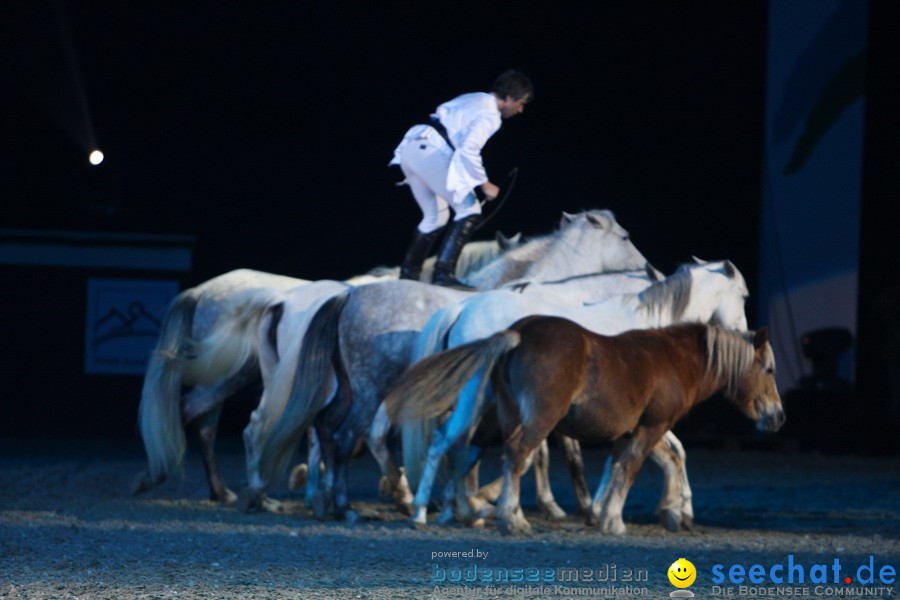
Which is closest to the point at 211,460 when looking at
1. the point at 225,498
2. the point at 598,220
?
the point at 225,498

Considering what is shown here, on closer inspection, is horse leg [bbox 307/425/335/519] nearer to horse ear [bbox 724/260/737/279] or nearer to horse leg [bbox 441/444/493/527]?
horse leg [bbox 441/444/493/527]

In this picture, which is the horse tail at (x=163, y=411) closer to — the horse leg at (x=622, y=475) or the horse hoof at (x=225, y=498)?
the horse hoof at (x=225, y=498)

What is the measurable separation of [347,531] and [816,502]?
3726 millimetres

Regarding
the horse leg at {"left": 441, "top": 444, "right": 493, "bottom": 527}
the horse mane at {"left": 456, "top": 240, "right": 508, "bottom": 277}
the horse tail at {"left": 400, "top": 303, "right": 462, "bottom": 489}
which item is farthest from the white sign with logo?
the horse leg at {"left": 441, "top": 444, "right": 493, "bottom": 527}

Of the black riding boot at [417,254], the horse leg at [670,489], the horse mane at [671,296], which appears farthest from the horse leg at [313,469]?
the horse mane at [671,296]

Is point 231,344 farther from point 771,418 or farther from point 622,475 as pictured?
point 771,418

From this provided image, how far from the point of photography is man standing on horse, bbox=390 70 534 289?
21.6 ft

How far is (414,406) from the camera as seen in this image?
18.5 ft

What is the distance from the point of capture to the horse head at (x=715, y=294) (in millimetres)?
6590

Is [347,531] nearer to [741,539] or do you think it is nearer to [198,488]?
[741,539]

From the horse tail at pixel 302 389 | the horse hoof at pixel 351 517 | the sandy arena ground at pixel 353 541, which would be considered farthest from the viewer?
the horse tail at pixel 302 389

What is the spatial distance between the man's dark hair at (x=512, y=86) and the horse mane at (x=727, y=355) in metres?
1.74

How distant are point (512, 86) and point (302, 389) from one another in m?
2.11

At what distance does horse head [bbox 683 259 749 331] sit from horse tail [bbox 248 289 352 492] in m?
1.96
